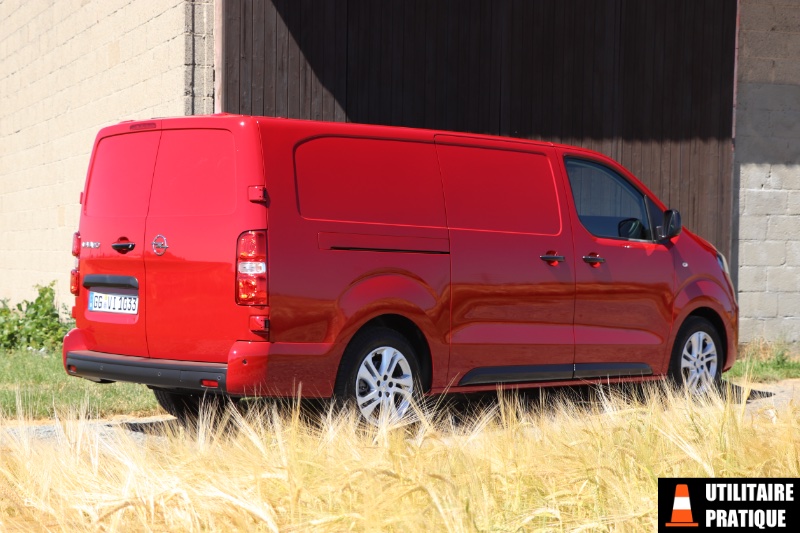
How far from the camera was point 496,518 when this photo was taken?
16.3 ft

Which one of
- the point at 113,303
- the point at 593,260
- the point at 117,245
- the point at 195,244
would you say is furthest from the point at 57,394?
the point at 593,260

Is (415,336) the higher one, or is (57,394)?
(415,336)

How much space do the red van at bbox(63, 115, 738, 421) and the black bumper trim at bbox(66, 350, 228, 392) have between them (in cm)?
1

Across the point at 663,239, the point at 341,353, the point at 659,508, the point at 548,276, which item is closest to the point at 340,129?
the point at 341,353

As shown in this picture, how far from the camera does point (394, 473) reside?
4.84 m

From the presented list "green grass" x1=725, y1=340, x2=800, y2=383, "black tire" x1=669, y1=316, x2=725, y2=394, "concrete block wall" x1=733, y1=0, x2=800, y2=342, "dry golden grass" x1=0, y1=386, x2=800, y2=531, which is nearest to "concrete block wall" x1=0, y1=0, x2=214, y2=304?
"black tire" x1=669, y1=316, x2=725, y2=394

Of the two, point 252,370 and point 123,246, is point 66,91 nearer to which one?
point 123,246

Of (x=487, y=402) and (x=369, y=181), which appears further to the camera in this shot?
(x=487, y=402)

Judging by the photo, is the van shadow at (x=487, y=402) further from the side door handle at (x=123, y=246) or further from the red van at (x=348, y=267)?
the side door handle at (x=123, y=246)

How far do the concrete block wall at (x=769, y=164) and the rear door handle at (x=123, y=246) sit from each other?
789cm

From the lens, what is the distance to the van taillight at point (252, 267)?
7305mm

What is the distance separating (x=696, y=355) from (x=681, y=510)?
17.2 ft

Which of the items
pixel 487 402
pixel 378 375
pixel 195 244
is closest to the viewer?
pixel 195 244

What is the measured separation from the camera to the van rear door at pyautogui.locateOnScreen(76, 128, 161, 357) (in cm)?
791
